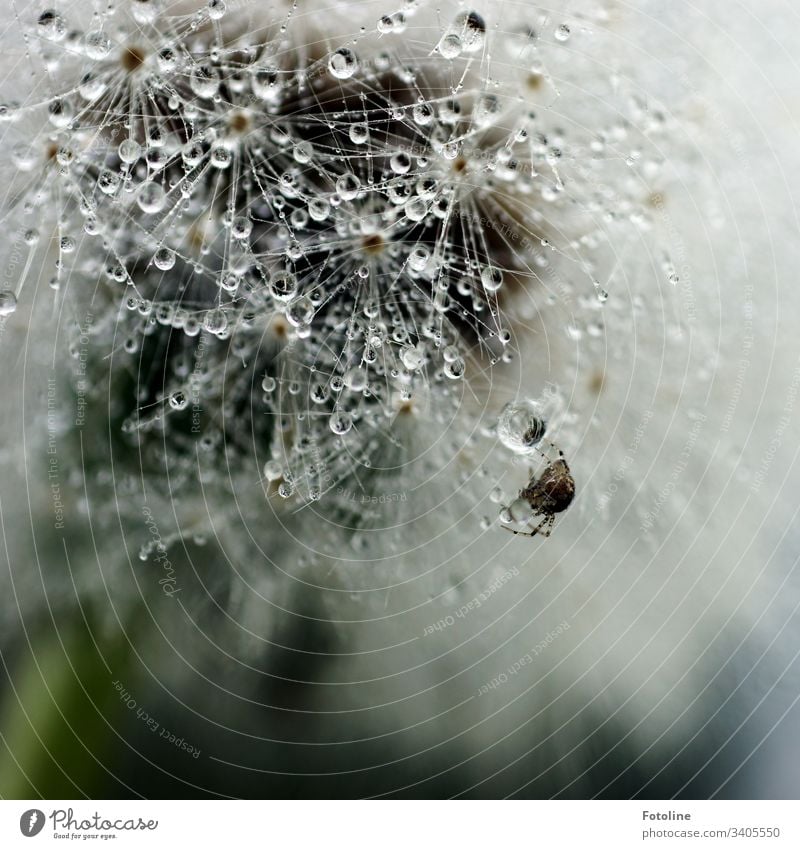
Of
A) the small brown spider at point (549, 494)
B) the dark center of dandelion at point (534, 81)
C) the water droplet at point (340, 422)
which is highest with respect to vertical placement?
the dark center of dandelion at point (534, 81)

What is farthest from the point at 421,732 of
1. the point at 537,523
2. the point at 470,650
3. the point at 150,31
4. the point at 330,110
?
the point at 150,31

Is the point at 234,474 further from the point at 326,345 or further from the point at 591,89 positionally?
the point at 591,89

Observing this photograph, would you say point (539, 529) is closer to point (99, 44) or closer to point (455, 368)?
point (455, 368)

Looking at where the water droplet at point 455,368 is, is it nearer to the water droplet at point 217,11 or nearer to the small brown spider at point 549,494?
the small brown spider at point 549,494

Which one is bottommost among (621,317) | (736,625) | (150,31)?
(736,625)
